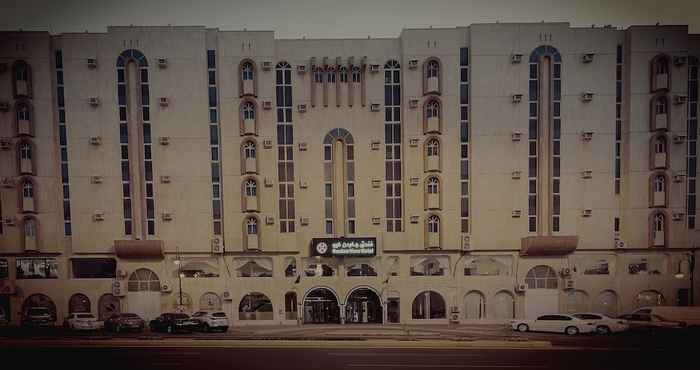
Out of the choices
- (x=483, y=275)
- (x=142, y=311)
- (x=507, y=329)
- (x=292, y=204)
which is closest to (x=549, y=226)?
(x=483, y=275)

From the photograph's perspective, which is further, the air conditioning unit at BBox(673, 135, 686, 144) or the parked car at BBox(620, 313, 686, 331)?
the air conditioning unit at BBox(673, 135, 686, 144)

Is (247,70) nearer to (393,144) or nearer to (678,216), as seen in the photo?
(393,144)

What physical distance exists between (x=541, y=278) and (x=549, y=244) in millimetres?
2551

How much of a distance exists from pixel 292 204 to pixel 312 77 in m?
8.84

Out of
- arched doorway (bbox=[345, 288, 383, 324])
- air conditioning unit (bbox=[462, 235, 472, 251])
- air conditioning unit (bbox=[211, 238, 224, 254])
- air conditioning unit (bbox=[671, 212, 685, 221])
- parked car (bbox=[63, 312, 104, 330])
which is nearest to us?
parked car (bbox=[63, 312, 104, 330])

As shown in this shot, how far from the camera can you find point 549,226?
70.2ft

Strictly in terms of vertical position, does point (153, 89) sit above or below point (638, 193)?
above

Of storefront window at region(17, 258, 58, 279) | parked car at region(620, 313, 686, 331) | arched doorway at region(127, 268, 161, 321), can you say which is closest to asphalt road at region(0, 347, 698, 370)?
parked car at region(620, 313, 686, 331)

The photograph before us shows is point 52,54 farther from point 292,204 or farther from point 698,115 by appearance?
point 698,115

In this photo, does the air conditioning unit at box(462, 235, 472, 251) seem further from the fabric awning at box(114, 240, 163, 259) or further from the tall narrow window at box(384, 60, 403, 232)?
the fabric awning at box(114, 240, 163, 259)

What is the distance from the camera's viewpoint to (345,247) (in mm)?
21359

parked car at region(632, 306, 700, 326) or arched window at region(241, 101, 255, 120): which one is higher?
arched window at region(241, 101, 255, 120)

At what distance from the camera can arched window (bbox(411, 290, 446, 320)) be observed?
21734 mm

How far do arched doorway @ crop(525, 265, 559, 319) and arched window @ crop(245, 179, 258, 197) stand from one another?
19.5 metres
